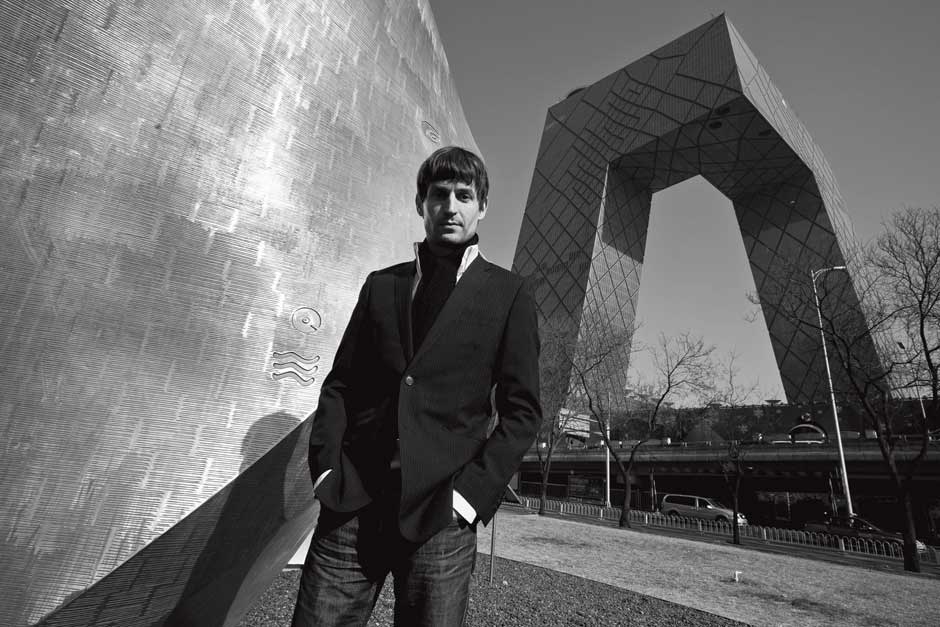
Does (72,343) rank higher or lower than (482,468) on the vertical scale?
higher

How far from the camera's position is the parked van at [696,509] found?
2416cm

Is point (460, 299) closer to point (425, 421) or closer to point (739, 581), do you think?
point (425, 421)

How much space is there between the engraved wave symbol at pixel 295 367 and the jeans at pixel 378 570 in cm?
65

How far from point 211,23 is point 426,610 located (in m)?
2.07

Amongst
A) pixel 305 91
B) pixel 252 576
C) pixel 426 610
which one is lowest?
pixel 252 576

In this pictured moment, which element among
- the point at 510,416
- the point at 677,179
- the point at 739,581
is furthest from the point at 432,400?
the point at 677,179

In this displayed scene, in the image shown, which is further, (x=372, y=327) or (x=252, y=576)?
(x=252, y=576)

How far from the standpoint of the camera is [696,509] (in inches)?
984

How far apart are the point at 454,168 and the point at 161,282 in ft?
3.29

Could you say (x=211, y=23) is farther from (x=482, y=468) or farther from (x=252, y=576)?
(x=252, y=576)

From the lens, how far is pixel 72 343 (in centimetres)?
141

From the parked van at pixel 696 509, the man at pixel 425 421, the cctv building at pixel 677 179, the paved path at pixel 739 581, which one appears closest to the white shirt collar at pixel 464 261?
the man at pixel 425 421

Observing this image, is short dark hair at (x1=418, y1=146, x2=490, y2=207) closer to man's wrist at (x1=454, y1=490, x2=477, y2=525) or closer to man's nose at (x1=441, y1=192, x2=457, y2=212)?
man's nose at (x1=441, y1=192, x2=457, y2=212)

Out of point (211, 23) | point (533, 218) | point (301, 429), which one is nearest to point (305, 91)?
point (211, 23)
